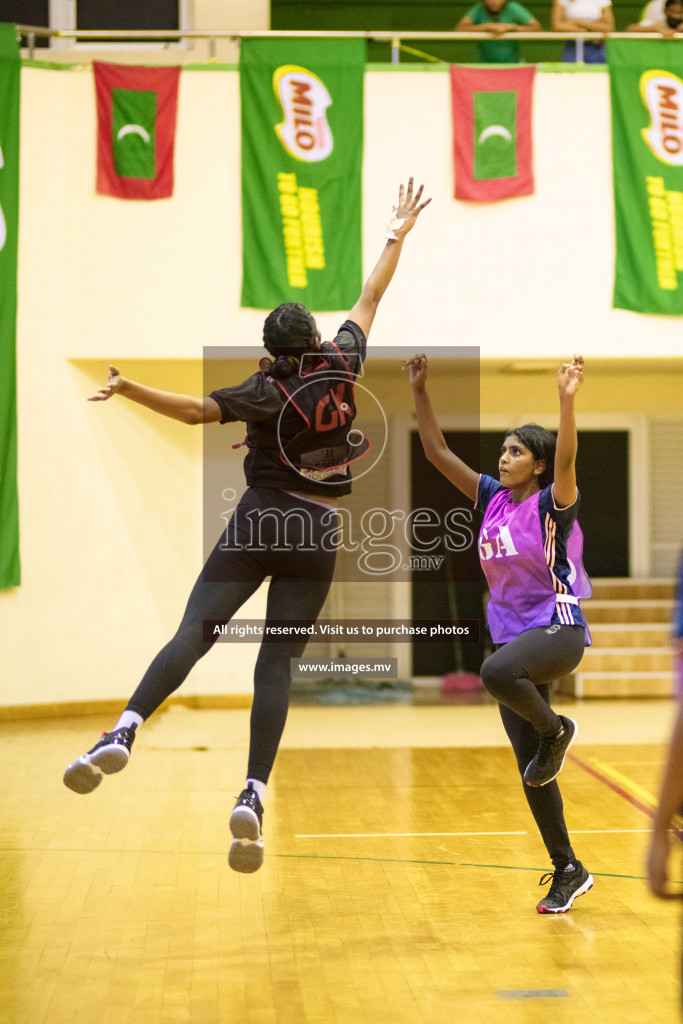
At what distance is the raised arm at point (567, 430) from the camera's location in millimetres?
3787

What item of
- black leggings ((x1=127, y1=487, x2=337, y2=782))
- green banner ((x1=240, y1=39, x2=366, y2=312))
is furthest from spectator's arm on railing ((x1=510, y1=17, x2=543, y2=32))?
black leggings ((x1=127, y1=487, x2=337, y2=782))

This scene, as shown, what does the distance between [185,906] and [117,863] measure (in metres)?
0.80

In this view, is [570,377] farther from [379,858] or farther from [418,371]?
[379,858]

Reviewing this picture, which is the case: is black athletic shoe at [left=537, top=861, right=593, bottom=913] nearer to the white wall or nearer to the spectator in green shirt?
the white wall

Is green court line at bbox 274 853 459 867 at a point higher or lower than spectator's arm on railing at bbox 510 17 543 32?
lower

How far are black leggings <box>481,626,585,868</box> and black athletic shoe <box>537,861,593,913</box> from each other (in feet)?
1.14

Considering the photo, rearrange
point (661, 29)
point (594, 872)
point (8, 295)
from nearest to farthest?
point (594, 872), point (8, 295), point (661, 29)

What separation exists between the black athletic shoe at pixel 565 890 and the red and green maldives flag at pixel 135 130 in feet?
21.6

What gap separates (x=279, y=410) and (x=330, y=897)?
7.25 ft

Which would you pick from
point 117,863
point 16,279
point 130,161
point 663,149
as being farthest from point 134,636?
point 663,149

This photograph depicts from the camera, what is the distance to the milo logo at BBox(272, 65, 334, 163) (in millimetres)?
9109

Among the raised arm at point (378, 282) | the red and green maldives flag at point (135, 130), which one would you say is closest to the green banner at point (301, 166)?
the red and green maldives flag at point (135, 130)

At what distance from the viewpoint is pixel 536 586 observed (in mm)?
4184

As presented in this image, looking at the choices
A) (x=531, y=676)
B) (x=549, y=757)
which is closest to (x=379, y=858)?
(x=549, y=757)
